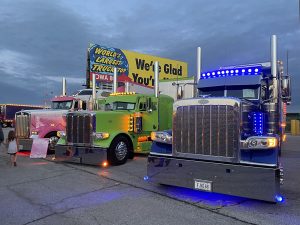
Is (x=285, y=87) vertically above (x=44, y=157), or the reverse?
(x=285, y=87)

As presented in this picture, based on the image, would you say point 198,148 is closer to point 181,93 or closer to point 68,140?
point 181,93

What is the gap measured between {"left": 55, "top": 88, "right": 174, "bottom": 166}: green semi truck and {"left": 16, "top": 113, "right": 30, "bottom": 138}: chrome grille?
351cm

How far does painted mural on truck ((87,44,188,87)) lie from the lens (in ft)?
98.5

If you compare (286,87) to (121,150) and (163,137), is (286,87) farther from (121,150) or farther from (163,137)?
(121,150)

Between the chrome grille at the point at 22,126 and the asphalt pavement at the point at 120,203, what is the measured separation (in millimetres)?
5331

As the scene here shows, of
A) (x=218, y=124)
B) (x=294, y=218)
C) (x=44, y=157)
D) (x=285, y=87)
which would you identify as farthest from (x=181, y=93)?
(x=44, y=157)

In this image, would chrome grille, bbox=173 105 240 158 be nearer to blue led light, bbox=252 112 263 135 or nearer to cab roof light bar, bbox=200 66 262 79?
blue led light, bbox=252 112 263 135

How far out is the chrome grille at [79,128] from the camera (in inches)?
443

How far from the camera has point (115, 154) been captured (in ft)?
36.9

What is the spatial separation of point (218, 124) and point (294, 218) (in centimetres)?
199

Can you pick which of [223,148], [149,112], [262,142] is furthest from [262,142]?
[149,112]

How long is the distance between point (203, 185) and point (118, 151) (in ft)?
16.9

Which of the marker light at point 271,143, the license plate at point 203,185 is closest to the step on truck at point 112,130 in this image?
the license plate at point 203,185

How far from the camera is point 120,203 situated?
6.81 m
